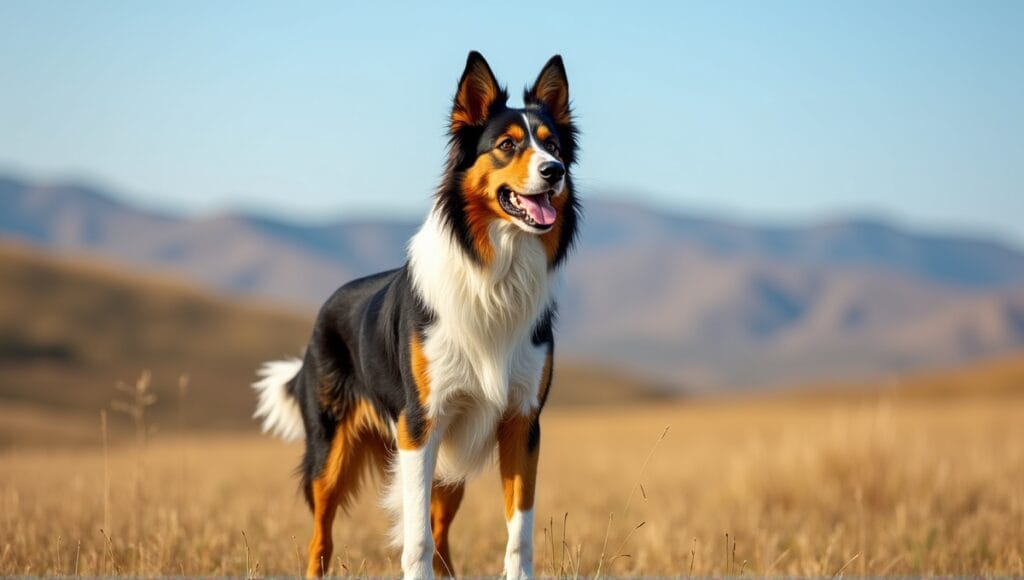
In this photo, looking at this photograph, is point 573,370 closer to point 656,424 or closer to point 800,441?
point 656,424

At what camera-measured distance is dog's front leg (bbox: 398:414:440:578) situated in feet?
18.7

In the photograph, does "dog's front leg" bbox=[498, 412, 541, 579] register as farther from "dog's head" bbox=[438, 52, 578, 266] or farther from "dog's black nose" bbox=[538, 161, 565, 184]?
"dog's black nose" bbox=[538, 161, 565, 184]

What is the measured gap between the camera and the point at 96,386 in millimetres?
52125

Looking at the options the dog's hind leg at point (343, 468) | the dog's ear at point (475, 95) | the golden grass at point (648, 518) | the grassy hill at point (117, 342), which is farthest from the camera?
the grassy hill at point (117, 342)

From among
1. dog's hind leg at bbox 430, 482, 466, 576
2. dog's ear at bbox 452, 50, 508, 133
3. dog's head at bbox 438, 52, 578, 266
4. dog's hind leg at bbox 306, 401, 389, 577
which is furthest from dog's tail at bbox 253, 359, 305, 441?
dog's ear at bbox 452, 50, 508, 133

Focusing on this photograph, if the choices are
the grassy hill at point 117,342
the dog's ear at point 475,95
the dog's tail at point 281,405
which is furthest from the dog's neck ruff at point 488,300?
the grassy hill at point 117,342

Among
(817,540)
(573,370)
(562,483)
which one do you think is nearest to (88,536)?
(817,540)

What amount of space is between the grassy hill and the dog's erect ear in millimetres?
30515

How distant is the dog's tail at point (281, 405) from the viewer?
294 inches

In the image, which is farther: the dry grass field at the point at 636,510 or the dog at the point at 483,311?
the dry grass field at the point at 636,510

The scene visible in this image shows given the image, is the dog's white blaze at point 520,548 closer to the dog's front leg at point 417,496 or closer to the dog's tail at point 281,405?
the dog's front leg at point 417,496

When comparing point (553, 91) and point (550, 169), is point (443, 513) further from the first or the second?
point (553, 91)

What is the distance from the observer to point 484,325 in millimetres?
5734

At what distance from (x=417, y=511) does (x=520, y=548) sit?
576mm
